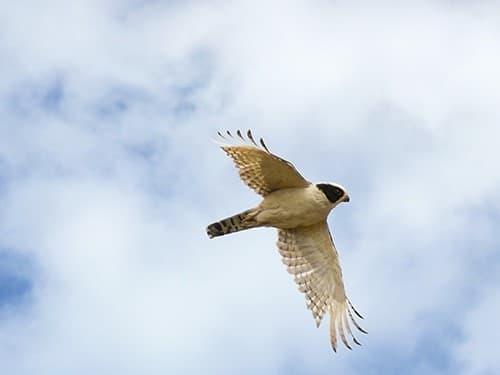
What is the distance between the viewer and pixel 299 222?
2325cm

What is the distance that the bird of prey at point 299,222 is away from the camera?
22.6m

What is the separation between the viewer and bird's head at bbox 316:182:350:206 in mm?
22781

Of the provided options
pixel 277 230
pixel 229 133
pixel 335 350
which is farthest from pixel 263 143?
pixel 335 350

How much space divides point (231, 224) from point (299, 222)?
48.9 inches

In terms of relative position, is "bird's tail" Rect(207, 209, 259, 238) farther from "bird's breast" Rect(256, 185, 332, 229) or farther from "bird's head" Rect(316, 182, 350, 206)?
"bird's head" Rect(316, 182, 350, 206)

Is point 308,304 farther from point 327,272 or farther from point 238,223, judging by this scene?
point 238,223

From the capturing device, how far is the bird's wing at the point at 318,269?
2382 centimetres

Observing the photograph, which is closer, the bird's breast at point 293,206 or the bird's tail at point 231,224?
the bird's breast at point 293,206

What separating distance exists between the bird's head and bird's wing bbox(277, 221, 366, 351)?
913 mm

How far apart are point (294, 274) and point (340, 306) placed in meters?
1.04

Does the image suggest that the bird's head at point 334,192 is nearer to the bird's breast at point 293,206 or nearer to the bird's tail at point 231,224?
the bird's breast at point 293,206

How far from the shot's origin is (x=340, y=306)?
24.0 m

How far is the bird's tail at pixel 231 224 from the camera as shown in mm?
22922

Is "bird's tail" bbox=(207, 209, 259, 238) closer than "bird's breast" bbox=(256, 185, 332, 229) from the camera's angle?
No
